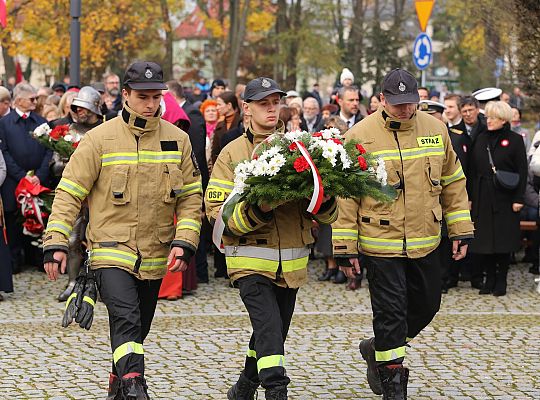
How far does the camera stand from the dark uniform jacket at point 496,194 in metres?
12.8

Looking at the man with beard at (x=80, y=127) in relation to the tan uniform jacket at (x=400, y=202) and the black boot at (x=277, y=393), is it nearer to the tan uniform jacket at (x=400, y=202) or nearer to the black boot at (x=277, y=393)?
the tan uniform jacket at (x=400, y=202)

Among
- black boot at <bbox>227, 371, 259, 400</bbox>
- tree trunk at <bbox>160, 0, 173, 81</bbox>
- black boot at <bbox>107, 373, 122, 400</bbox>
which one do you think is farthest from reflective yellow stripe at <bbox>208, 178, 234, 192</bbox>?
tree trunk at <bbox>160, 0, 173, 81</bbox>

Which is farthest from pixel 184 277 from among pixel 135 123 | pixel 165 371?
pixel 135 123

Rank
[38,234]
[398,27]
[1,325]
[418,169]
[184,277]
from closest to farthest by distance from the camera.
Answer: [418,169] → [1,325] → [184,277] → [38,234] → [398,27]

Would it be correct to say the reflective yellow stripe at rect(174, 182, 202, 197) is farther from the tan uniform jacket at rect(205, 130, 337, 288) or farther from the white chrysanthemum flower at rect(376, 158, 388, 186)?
the white chrysanthemum flower at rect(376, 158, 388, 186)

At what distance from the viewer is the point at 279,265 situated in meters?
6.96

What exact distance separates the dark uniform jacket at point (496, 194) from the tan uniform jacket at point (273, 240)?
20.1ft

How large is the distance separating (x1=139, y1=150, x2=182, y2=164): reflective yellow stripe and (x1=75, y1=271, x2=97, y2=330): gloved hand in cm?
79

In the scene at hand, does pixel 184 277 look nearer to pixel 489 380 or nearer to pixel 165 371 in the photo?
pixel 165 371

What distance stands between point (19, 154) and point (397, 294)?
24.8 ft

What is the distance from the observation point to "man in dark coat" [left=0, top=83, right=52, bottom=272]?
13.7 meters

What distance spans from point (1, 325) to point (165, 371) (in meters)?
2.70

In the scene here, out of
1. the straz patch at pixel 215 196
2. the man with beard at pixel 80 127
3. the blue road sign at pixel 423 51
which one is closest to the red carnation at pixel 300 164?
the straz patch at pixel 215 196

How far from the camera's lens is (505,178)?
41.8ft
